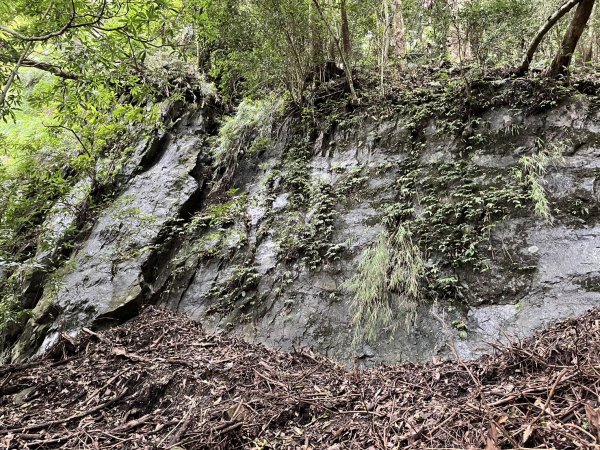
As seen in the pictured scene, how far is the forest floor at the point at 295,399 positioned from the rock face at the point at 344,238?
1.48 feet

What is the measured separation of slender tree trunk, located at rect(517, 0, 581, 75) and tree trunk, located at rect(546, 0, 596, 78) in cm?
22

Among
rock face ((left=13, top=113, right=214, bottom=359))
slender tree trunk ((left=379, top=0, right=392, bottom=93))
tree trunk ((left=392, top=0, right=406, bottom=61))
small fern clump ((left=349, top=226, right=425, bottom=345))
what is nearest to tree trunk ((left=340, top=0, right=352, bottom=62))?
slender tree trunk ((left=379, top=0, right=392, bottom=93))

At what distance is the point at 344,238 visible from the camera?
5473 millimetres

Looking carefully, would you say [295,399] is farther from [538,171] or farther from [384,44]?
[384,44]

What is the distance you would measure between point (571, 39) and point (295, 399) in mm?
6325

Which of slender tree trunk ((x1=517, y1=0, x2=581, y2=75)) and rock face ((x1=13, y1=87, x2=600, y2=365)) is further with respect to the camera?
slender tree trunk ((x1=517, y1=0, x2=581, y2=75))

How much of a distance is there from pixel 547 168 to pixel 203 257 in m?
5.37

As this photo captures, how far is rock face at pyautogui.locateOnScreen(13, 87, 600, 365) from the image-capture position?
4.13 m

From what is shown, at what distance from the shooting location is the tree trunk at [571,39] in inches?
209

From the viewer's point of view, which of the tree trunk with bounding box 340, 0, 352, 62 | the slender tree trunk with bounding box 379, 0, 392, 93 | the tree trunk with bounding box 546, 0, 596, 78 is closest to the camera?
the tree trunk with bounding box 546, 0, 596, 78

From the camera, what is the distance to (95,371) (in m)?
4.43

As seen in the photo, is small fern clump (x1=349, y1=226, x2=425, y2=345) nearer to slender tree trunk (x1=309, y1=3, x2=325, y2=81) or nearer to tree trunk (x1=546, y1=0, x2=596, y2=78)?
tree trunk (x1=546, y1=0, x2=596, y2=78)

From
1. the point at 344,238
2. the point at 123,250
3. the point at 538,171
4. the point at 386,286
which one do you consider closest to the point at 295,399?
the point at 386,286

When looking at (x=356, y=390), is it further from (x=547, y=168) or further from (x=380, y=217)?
(x=547, y=168)
